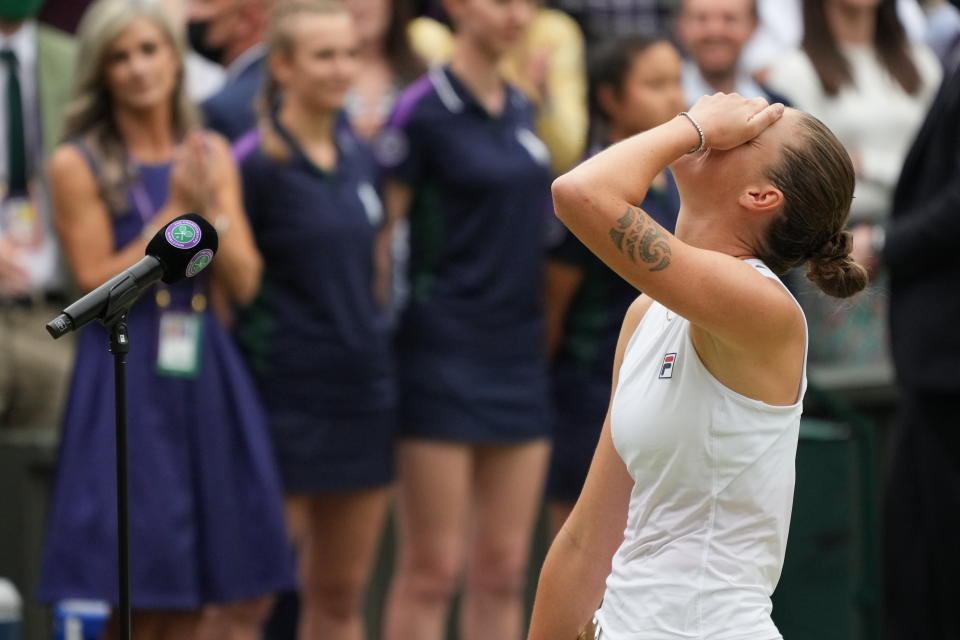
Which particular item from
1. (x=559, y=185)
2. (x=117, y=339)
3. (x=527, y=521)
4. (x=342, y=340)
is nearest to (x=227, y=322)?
(x=342, y=340)

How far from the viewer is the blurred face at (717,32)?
Answer: 5.99m

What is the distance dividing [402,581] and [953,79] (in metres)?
2.20

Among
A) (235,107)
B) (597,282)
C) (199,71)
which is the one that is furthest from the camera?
(199,71)

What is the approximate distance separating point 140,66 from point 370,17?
5.09 feet

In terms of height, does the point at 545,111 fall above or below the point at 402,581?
above

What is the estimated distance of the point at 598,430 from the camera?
18.2 ft

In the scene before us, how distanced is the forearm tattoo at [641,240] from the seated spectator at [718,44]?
11.1ft

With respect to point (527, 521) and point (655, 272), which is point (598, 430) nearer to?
point (527, 521)

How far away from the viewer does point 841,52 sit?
20.9 feet

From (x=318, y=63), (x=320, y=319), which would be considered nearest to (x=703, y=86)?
(x=318, y=63)

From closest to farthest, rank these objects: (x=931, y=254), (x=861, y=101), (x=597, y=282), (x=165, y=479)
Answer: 1. (x=165, y=479)
2. (x=931, y=254)
3. (x=597, y=282)
4. (x=861, y=101)

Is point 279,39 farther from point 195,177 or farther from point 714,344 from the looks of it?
point 714,344

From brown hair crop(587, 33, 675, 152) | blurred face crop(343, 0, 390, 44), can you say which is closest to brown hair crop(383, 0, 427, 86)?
blurred face crop(343, 0, 390, 44)

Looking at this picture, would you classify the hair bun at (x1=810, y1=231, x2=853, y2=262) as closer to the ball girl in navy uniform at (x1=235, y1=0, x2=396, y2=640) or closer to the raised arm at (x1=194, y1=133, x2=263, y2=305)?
the raised arm at (x1=194, y1=133, x2=263, y2=305)
